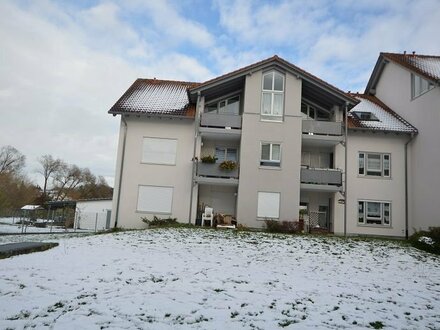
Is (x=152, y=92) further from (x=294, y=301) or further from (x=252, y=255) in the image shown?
(x=294, y=301)

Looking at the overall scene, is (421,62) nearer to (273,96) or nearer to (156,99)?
(273,96)

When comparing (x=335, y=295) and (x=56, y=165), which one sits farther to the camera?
(x=56, y=165)

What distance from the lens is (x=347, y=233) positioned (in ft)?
71.9

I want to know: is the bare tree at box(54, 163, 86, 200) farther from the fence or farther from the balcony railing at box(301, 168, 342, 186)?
the balcony railing at box(301, 168, 342, 186)

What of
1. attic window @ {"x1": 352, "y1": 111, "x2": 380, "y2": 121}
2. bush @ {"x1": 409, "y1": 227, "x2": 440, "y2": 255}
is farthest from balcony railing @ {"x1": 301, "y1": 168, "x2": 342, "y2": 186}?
bush @ {"x1": 409, "y1": 227, "x2": 440, "y2": 255}

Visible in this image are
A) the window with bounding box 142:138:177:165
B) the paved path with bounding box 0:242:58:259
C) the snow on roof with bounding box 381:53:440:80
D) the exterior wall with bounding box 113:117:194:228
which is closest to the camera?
the paved path with bounding box 0:242:58:259

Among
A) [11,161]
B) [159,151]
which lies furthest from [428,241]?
[11,161]

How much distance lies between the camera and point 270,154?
21.8 metres

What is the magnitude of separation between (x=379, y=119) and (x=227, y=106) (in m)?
9.19

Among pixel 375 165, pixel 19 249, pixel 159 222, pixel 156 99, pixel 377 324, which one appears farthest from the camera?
pixel 156 99

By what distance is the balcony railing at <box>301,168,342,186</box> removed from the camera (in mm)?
21559

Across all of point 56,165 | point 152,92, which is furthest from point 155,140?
point 56,165

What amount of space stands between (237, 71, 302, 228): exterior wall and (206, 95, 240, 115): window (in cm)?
181

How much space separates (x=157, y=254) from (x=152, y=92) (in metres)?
15.5
